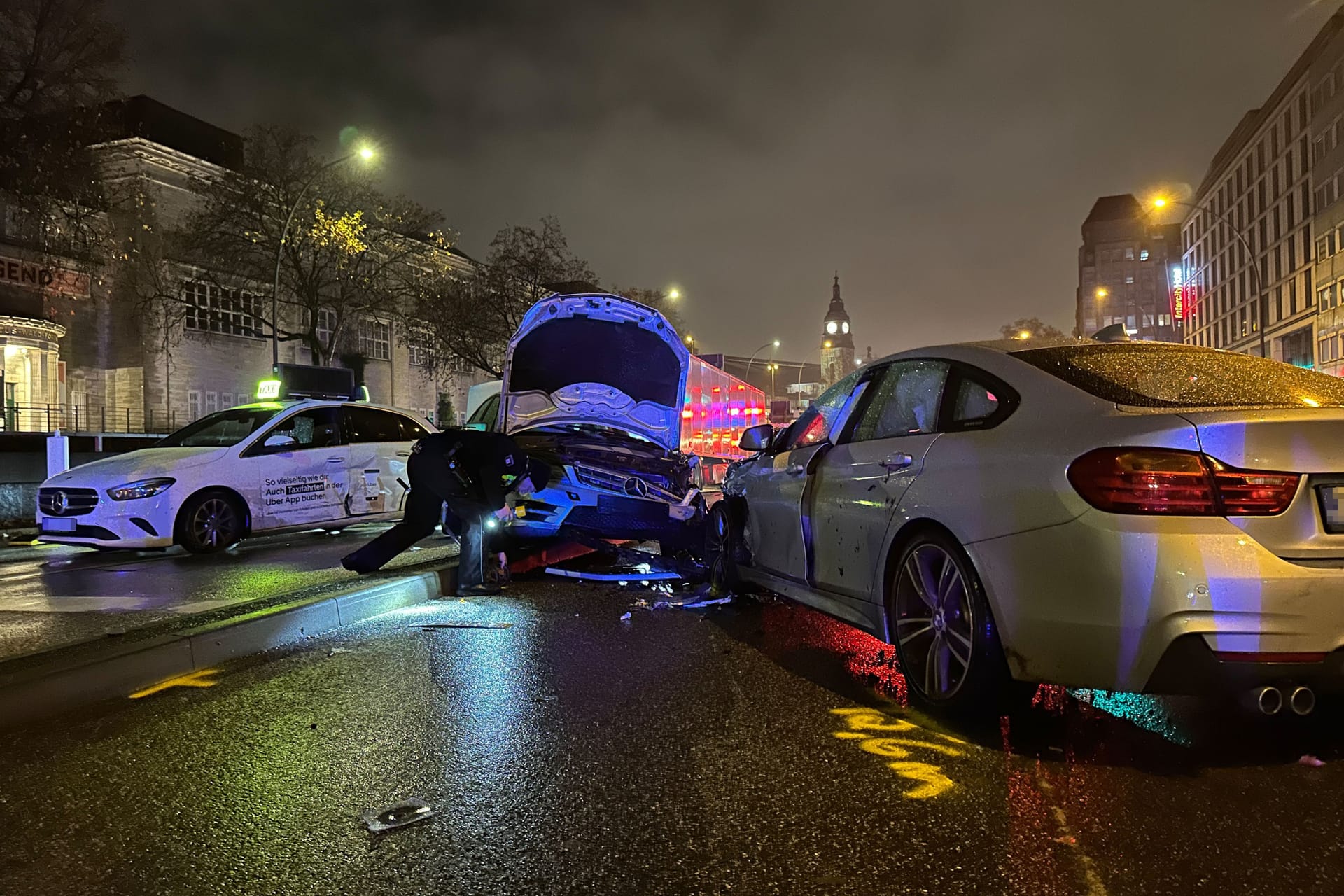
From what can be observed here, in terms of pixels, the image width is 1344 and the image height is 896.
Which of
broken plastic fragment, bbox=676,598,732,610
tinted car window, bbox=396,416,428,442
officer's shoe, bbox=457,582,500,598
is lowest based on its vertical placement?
broken plastic fragment, bbox=676,598,732,610

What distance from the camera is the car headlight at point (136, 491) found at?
342 inches

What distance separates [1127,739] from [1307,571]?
1.02 meters

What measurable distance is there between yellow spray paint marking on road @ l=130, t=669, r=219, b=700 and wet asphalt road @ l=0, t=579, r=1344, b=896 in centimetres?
12

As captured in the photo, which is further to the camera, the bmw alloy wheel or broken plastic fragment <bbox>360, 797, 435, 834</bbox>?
the bmw alloy wheel

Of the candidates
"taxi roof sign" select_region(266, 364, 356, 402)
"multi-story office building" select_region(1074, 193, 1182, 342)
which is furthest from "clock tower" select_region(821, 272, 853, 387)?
"taxi roof sign" select_region(266, 364, 356, 402)

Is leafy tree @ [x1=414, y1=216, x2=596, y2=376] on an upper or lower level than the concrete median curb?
upper

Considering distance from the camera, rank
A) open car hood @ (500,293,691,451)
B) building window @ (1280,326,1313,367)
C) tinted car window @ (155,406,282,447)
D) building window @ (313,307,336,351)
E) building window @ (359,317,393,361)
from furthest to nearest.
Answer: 1. building window @ (1280,326,1313,367)
2. building window @ (359,317,393,361)
3. building window @ (313,307,336,351)
4. tinted car window @ (155,406,282,447)
5. open car hood @ (500,293,691,451)

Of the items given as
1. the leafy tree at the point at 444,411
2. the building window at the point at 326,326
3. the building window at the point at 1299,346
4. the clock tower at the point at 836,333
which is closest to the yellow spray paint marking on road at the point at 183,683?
the building window at the point at 326,326

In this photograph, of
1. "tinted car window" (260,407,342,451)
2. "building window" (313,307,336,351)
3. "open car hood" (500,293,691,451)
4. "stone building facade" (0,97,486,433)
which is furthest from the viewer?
"building window" (313,307,336,351)

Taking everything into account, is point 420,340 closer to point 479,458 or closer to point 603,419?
point 603,419

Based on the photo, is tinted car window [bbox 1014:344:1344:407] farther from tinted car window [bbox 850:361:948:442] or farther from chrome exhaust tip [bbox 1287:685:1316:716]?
chrome exhaust tip [bbox 1287:685:1316:716]

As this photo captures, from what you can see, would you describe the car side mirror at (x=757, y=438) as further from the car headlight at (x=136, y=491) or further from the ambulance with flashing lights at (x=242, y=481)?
the car headlight at (x=136, y=491)

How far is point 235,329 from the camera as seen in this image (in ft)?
124

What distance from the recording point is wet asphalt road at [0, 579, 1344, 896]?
2.48 metres
